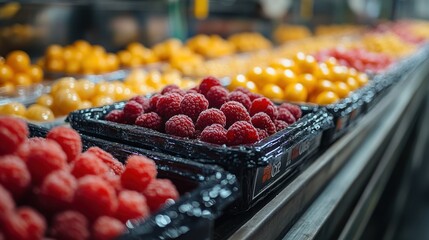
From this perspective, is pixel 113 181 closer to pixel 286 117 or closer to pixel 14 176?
pixel 14 176

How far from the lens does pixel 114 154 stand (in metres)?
1.02

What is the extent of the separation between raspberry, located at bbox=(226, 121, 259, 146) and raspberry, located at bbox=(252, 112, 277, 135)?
112 millimetres

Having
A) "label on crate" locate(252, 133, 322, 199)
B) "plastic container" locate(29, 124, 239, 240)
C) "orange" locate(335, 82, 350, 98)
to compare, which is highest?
"plastic container" locate(29, 124, 239, 240)

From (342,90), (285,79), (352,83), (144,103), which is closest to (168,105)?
(144,103)

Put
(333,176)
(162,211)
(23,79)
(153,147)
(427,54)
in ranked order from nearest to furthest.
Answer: (162,211) < (153,147) < (333,176) < (23,79) < (427,54)

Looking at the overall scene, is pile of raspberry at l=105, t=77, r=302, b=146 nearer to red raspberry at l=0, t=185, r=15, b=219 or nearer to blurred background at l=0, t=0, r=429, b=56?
red raspberry at l=0, t=185, r=15, b=219

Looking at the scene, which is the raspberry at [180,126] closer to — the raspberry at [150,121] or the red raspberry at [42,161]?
the raspberry at [150,121]

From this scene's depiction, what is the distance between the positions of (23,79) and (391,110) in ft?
7.36

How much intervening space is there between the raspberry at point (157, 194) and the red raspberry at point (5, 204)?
230 millimetres

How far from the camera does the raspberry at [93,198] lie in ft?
2.17

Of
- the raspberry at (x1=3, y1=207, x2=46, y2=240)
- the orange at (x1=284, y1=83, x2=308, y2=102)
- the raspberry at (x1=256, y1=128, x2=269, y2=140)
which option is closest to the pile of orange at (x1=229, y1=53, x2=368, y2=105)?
the orange at (x1=284, y1=83, x2=308, y2=102)

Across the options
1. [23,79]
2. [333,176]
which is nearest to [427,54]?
[333,176]

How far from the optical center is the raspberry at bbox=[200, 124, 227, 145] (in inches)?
42.3

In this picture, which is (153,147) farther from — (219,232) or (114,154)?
(219,232)
